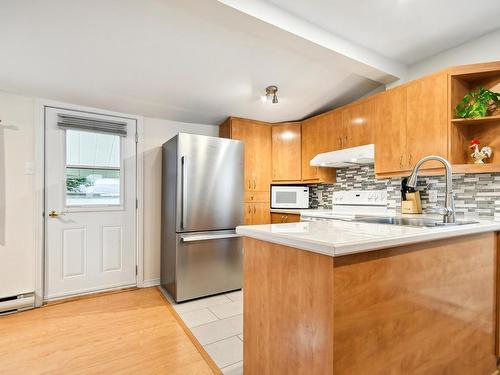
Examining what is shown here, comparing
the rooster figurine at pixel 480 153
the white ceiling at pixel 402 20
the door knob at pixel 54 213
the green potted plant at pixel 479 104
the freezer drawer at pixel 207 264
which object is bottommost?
the freezer drawer at pixel 207 264

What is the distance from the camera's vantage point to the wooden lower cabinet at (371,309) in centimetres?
93

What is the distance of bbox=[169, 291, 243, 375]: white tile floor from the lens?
1.77 meters

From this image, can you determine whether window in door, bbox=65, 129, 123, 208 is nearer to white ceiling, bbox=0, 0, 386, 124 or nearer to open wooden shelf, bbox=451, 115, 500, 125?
white ceiling, bbox=0, 0, 386, 124

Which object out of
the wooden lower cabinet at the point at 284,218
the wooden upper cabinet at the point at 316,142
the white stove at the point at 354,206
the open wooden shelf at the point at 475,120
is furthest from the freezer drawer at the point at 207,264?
the open wooden shelf at the point at 475,120

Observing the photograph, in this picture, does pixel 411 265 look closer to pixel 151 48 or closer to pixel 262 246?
pixel 262 246

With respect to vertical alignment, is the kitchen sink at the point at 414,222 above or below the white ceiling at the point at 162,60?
below

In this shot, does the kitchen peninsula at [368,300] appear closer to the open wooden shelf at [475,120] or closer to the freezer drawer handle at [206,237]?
the open wooden shelf at [475,120]

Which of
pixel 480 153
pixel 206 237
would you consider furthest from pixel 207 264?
pixel 480 153

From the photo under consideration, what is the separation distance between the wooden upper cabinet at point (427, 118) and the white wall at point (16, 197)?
3.66 meters

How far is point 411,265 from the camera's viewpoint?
111 cm

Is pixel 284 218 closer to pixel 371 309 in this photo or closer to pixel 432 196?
pixel 432 196

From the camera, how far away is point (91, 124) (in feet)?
9.59

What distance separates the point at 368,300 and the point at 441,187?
193cm

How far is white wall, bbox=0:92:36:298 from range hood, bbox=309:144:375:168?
10.1 feet
